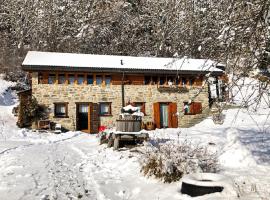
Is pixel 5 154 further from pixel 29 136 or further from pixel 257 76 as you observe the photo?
pixel 257 76

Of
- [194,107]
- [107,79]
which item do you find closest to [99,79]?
[107,79]

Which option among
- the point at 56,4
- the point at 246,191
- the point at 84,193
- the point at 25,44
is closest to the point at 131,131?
the point at 84,193

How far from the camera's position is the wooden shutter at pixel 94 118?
25495mm

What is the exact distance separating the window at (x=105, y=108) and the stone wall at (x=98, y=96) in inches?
Result: 9.5

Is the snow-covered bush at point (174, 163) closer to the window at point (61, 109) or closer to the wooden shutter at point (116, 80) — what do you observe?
the window at point (61, 109)

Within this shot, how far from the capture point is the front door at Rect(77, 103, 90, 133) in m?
Result: 25.7

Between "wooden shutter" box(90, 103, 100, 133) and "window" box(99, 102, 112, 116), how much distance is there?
38cm

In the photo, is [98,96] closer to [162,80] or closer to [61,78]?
[61,78]

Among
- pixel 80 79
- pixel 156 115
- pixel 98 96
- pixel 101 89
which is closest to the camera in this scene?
pixel 80 79

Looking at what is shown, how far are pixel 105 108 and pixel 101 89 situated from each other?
4.68 feet

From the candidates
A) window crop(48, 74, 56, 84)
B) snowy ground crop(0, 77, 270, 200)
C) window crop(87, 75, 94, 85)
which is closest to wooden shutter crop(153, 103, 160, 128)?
window crop(87, 75, 94, 85)

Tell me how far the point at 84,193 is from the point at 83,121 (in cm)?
1859

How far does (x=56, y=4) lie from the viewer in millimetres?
47875

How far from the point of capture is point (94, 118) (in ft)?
84.1
